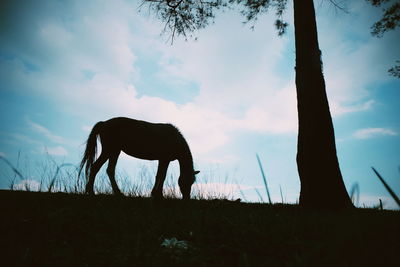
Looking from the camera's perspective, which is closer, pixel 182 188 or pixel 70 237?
pixel 70 237

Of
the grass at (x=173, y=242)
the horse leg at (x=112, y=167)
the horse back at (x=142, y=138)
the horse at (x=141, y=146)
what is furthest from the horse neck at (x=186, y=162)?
the grass at (x=173, y=242)

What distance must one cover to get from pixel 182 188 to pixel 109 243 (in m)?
5.18

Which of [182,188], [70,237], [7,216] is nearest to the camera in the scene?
[70,237]

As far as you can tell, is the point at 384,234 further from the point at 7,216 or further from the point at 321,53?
the point at 321,53

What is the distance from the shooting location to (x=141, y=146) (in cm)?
785

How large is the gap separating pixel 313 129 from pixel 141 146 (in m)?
5.32

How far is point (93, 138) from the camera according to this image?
24.2 feet

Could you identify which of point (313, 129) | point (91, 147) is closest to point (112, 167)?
point (91, 147)

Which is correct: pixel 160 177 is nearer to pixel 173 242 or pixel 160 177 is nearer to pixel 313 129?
pixel 313 129

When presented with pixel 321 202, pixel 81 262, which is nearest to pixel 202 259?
pixel 81 262

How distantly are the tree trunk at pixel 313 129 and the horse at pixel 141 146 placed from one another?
3.41 m

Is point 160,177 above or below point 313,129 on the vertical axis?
below

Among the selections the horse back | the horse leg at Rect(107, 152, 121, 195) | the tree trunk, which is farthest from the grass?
the horse back

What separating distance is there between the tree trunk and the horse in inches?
134
